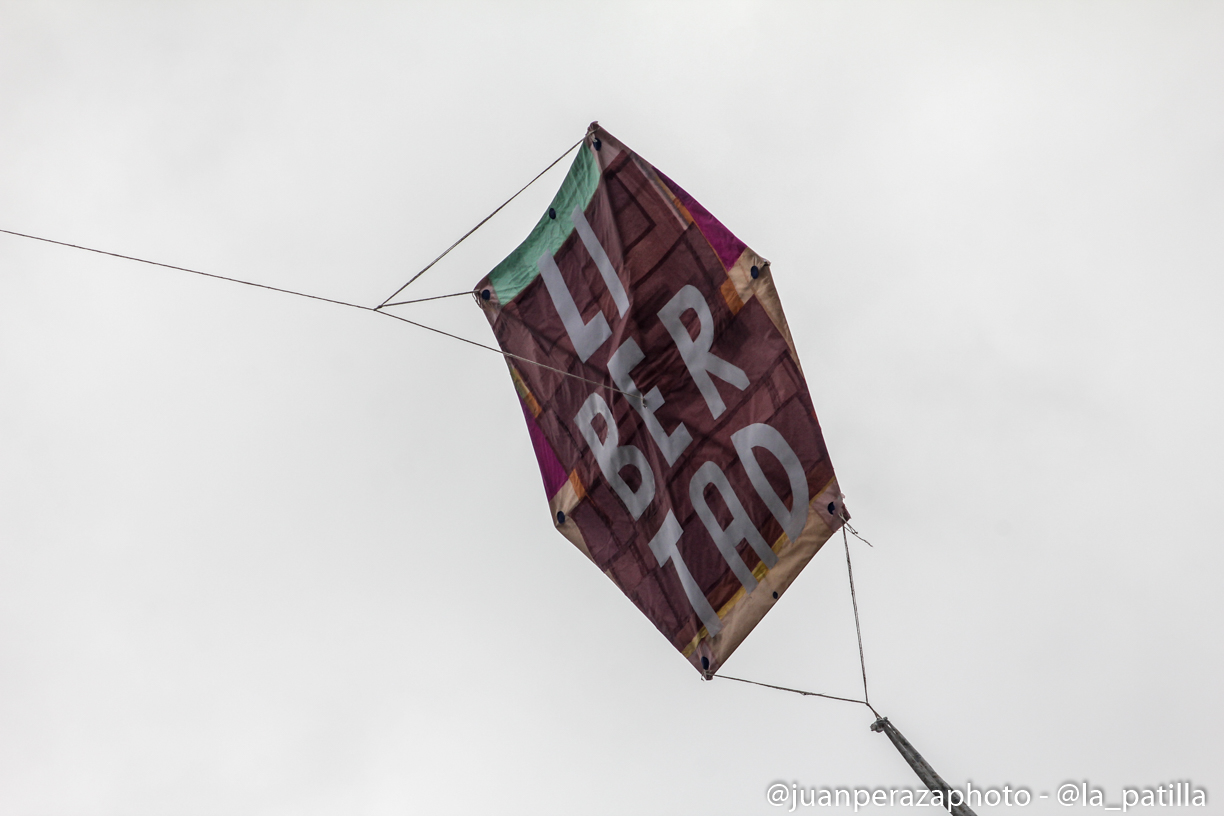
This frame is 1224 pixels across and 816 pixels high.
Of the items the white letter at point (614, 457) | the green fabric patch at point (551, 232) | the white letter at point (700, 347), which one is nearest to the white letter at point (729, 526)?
the white letter at point (614, 457)

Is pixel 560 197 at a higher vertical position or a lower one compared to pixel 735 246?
higher

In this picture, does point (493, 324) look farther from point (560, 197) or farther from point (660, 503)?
point (660, 503)

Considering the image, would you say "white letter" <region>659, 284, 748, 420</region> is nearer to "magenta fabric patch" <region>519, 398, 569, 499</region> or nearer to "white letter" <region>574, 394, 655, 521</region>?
"white letter" <region>574, 394, 655, 521</region>

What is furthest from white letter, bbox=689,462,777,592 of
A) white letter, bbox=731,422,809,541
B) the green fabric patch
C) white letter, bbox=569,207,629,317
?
the green fabric patch

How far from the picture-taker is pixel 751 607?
9961mm

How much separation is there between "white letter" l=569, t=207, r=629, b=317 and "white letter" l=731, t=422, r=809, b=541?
2.07 metres

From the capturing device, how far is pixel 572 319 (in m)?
10.3

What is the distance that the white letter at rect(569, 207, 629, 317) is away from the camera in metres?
9.77

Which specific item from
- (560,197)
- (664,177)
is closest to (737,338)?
(664,177)

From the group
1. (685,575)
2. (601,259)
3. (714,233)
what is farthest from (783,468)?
(601,259)

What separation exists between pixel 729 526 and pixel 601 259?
359cm

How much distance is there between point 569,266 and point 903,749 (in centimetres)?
658

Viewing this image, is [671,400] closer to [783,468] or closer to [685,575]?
[783,468]

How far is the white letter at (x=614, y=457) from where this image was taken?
10133mm
